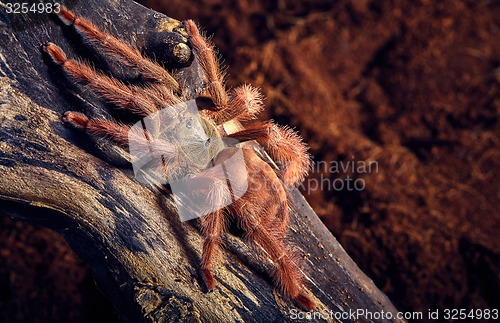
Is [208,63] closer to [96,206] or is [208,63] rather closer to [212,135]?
[212,135]

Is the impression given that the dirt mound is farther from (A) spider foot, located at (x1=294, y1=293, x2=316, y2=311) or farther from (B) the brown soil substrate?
(A) spider foot, located at (x1=294, y1=293, x2=316, y2=311)

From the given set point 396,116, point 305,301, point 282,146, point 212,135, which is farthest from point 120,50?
point 396,116

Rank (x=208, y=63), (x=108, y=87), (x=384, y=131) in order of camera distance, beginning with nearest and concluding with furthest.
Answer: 1. (x=108, y=87)
2. (x=208, y=63)
3. (x=384, y=131)

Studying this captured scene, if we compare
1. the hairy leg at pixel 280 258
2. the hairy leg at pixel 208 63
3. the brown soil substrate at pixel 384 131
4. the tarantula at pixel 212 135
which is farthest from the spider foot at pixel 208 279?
the brown soil substrate at pixel 384 131

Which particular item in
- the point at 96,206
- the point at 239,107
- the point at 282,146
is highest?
the point at 239,107

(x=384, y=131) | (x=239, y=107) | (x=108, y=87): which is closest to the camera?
(x=108, y=87)

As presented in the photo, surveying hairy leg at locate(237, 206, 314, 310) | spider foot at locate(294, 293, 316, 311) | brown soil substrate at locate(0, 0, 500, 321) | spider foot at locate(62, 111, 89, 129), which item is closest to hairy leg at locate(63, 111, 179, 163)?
spider foot at locate(62, 111, 89, 129)

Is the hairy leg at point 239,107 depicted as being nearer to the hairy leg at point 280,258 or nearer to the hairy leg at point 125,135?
the hairy leg at point 125,135
